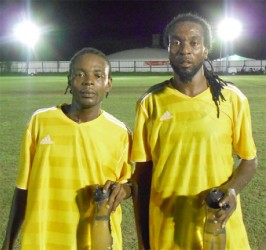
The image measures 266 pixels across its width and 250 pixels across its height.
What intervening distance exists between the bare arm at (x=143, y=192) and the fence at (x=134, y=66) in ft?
147

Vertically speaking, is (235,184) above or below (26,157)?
below

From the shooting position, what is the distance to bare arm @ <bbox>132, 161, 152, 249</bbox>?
2.73 metres

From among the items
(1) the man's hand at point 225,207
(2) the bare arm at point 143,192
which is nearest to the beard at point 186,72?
(2) the bare arm at point 143,192

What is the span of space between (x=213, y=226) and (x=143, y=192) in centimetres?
59

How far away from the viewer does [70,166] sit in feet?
8.68

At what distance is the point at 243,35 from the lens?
63.1 metres

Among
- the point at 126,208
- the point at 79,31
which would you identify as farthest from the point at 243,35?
the point at 126,208

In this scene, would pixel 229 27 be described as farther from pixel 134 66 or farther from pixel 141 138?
pixel 141 138

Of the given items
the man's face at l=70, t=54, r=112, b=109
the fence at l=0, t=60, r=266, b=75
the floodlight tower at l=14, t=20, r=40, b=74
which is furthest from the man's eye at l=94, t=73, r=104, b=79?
the floodlight tower at l=14, t=20, r=40, b=74

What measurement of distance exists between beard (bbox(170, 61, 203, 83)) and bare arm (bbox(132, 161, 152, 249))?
0.48 metres

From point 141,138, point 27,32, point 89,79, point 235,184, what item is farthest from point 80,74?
point 27,32

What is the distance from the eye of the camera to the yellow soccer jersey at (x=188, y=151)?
8.39ft

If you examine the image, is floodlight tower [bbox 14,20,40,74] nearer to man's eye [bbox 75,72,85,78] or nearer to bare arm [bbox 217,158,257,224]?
man's eye [bbox 75,72,85,78]

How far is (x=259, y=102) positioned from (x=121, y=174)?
606 inches
